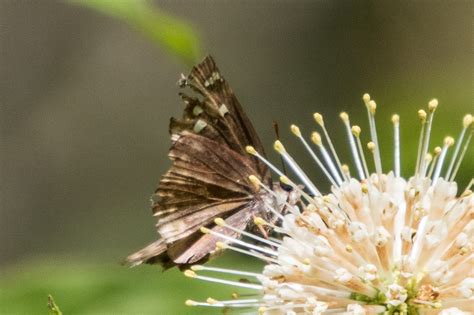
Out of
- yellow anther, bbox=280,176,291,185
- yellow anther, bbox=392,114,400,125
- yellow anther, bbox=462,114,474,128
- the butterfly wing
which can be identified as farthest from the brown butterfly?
yellow anther, bbox=462,114,474,128

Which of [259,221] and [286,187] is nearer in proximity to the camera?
[259,221]

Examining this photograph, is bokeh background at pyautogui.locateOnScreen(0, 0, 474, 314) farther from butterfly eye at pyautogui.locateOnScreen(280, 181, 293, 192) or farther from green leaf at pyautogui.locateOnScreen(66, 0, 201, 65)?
butterfly eye at pyautogui.locateOnScreen(280, 181, 293, 192)

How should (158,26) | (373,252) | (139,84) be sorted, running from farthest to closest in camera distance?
(139,84) → (158,26) → (373,252)

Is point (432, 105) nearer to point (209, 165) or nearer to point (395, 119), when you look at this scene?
point (395, 119)

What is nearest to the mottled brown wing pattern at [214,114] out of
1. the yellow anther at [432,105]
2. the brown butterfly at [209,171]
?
the brown butterfly at [209,171]

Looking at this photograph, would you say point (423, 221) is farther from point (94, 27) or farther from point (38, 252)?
point (94, 27)

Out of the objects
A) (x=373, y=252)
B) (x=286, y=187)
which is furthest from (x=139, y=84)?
(x=373, y=252)
